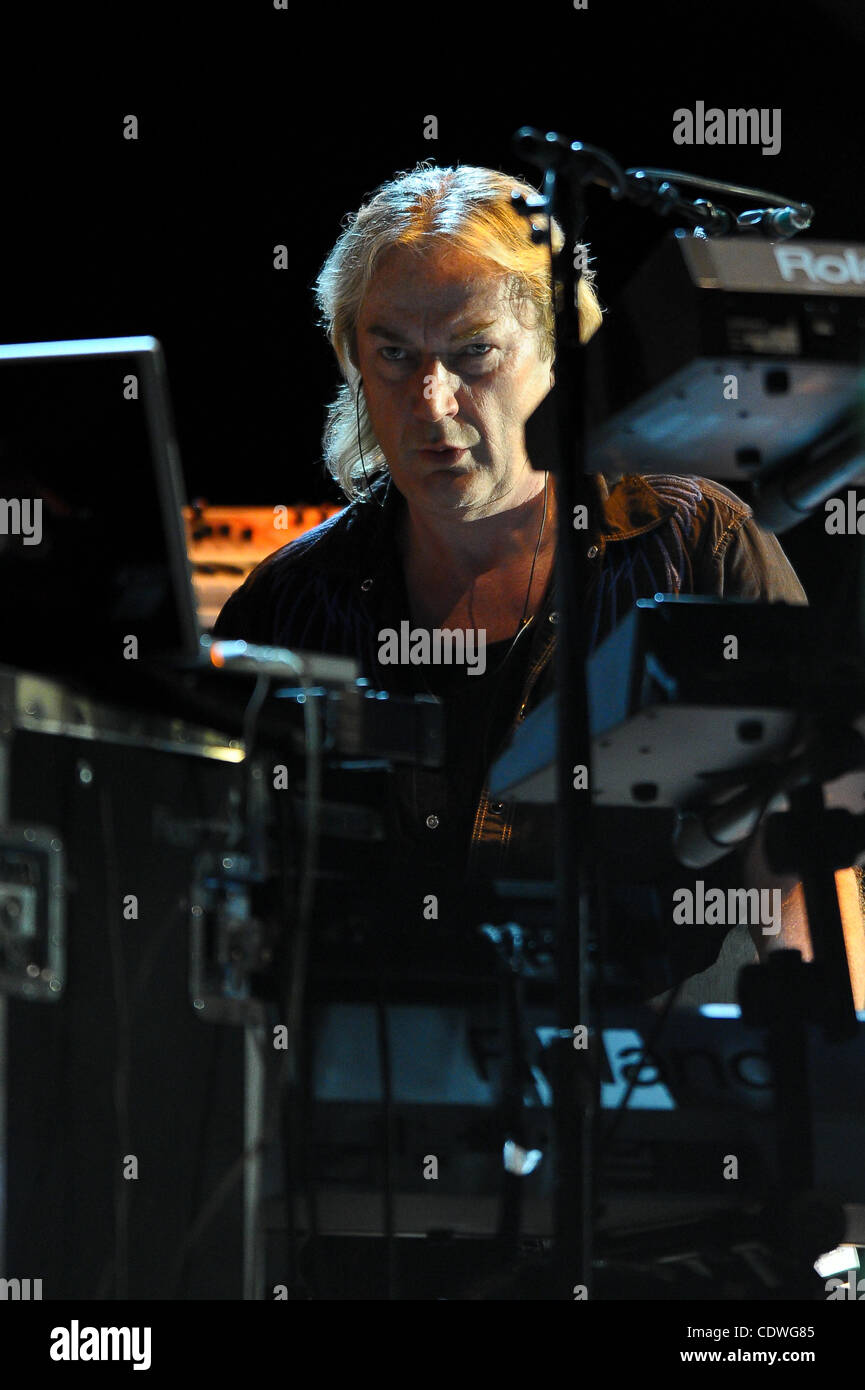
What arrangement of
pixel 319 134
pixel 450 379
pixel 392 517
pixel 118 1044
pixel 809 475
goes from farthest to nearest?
1. pixel 319 134
2. pixel 392 517
3. pixel 450 379
4. pixel 118 1044
5. pixel 809 475

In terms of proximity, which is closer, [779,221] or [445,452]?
Result: [779,221]

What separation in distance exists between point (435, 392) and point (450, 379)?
0.08 feet

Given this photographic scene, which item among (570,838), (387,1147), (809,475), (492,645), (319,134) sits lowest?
(387,1147)

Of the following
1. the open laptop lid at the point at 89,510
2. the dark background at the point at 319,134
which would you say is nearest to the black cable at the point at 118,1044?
the open laptop lid at the point at 89,510

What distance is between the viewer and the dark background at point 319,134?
2111 millimetres

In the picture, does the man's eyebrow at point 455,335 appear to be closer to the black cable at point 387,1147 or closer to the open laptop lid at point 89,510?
the open laptop lid at point 89,510

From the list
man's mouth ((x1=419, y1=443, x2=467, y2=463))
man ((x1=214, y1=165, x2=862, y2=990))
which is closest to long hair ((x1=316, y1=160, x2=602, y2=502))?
man ((x1=214, y1=165, x2=862, y2=990))

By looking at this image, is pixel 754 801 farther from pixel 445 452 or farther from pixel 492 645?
pixel 445 452

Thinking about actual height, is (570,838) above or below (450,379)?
below

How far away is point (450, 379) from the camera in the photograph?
185cm

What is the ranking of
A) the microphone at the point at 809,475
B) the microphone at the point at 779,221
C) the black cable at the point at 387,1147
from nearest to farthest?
the microphone at the point at 809,475, the microphone at the point at 779,221, the black cable at the point at 387,1147

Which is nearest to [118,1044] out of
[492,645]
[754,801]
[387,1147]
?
[387,1147]

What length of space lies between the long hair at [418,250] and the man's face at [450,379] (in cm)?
3
